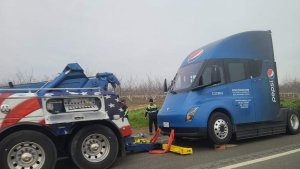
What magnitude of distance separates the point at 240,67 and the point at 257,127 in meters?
1.84

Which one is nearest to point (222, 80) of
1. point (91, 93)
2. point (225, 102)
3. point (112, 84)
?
point (225, 102)

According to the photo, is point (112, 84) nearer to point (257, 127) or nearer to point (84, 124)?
point (84, 124)

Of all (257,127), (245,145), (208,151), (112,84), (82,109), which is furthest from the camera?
(257,127)

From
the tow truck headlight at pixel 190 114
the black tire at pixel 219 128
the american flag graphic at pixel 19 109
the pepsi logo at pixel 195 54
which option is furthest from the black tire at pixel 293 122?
the american flag graphic at pixel 19 109

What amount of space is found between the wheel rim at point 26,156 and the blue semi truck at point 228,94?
4.01m

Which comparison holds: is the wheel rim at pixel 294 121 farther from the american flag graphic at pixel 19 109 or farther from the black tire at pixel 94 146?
the american flag graphic at pixel 19 109

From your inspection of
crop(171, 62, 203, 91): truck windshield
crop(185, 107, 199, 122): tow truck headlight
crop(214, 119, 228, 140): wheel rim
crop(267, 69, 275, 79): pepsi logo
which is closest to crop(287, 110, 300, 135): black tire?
Result: crop(267, 69, 275, 79): pepsi logo

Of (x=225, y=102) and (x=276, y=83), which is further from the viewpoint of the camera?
(x=276, y=83)

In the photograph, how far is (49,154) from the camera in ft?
21.9

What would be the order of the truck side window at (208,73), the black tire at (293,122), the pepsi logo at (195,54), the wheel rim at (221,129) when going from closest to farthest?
the wheel rim at (221,129) → the truck side window at (208,73) → the pepsi logo at (195,54) → the black tire at (293,122)

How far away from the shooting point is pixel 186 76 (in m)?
10.4

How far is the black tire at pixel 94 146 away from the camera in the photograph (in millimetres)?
7125

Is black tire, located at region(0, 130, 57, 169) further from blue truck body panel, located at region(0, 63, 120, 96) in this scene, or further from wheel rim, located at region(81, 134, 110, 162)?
blue truck body panel, located at region(0, 63, 120, 96)

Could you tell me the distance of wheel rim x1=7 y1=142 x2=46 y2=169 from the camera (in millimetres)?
6438
